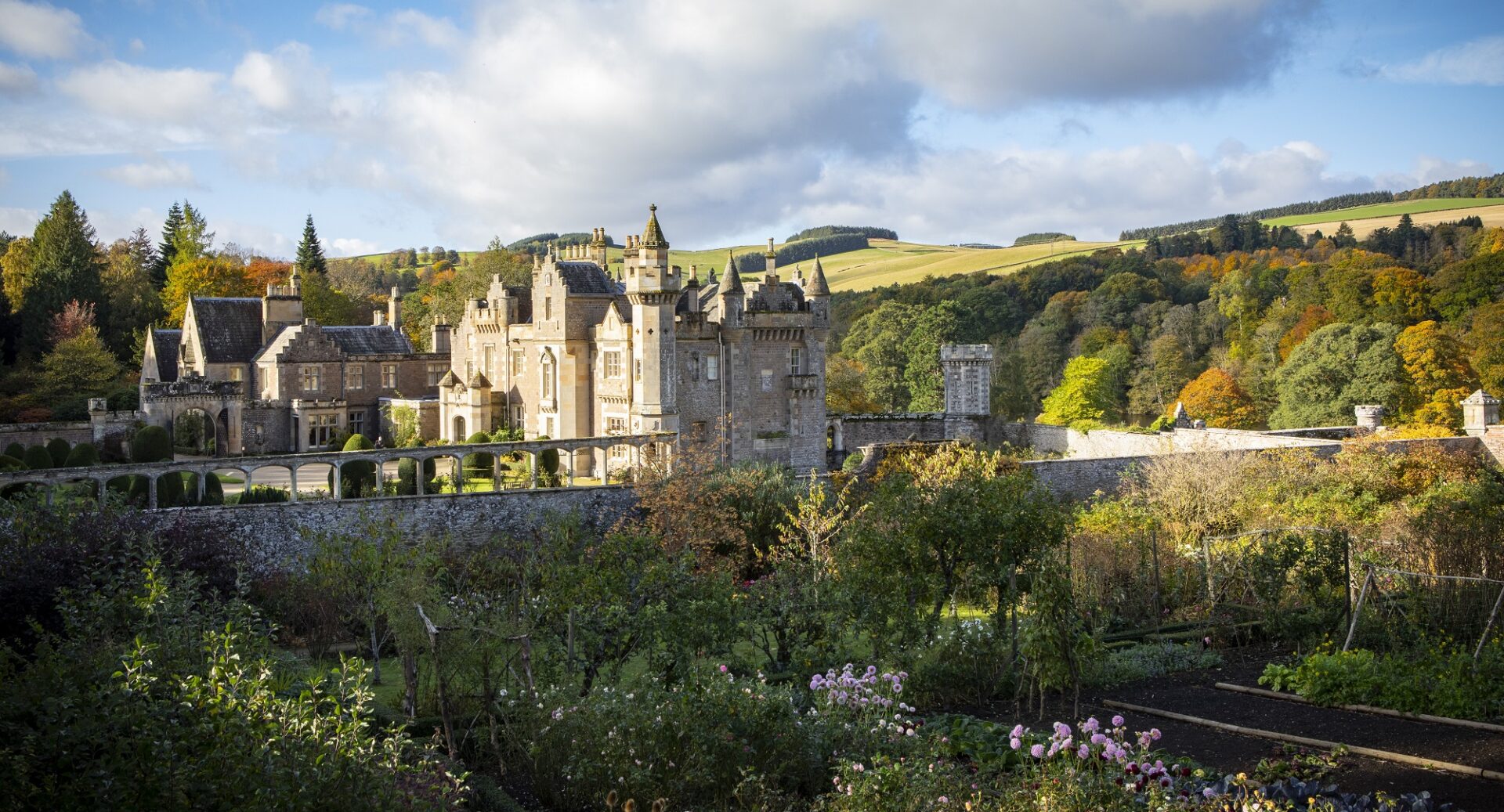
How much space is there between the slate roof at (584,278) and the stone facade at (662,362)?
0.04 metres

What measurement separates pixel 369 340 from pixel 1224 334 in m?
39.9

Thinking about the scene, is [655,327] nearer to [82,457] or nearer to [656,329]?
[656,329]

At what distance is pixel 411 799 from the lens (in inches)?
331

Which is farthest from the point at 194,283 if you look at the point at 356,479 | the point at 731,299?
the point at 731,299

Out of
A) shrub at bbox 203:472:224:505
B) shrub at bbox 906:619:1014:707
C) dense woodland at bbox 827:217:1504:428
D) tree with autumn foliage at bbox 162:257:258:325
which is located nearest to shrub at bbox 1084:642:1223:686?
shrub at bbox 906:619:1014:707

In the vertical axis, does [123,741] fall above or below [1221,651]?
above

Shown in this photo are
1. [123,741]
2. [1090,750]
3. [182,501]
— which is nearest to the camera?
[123,741]

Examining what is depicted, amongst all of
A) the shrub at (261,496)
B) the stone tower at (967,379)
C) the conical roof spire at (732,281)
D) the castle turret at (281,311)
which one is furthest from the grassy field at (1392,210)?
the shrub at (261,496)

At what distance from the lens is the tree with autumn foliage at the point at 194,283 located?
A: 5491 cm

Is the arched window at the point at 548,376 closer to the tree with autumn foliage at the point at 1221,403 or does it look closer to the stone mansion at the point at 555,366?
the stone mansion at the point at 555,366

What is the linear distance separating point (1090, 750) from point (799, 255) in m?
96.2

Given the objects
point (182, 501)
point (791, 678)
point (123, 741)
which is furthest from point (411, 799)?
point (182, 501)

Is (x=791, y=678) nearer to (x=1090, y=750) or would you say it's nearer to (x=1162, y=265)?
(x=1090, y=750)

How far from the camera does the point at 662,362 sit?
34781mm
